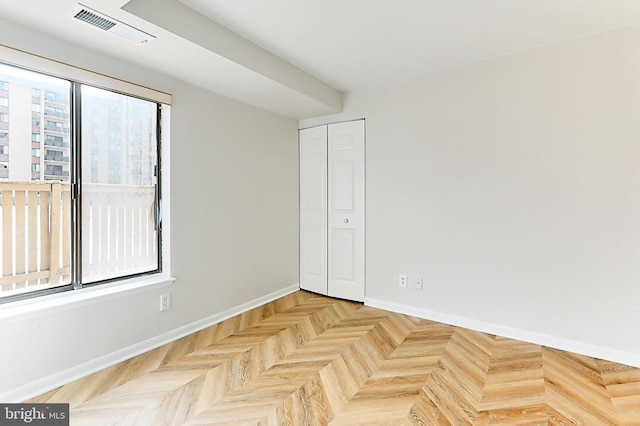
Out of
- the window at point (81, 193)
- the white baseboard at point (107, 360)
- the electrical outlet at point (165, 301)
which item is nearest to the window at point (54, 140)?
the window at point (81, 193)

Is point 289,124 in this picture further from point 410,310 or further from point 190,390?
point 190,390

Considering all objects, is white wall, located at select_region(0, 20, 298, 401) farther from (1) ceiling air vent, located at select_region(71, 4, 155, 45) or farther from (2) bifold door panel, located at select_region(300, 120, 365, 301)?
(1) ceiling air vent, located at select_region(71, 4, 155, 45)

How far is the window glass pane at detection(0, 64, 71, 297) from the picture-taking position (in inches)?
75.5

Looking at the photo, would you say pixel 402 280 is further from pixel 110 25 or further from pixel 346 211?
pixel 110 25

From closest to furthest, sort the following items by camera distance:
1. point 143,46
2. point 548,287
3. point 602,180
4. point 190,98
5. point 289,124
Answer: point 143,46, point 602,180, point 548,287, point 190,98, point 289,124

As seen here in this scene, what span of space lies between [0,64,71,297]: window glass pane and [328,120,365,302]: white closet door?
2.49m

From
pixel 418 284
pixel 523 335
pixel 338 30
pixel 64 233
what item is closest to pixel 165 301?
pixel 64 233

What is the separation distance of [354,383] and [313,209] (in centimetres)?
226

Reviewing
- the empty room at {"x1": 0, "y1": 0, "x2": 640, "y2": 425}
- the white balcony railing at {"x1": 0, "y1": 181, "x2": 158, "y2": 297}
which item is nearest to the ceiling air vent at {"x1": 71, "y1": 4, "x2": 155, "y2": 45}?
the empty room at {"x1": 0, "y1": 0, "x2": 640, "y2": 425}

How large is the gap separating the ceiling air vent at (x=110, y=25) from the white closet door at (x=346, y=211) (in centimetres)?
216

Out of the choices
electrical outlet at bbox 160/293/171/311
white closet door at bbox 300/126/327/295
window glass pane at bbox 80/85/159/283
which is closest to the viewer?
window glass pane at bbox 80/85/159/283

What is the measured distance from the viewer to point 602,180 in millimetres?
2336

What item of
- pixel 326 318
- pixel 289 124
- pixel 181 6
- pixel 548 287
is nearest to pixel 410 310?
pixel 326 318

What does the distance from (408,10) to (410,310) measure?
8.70 ft
